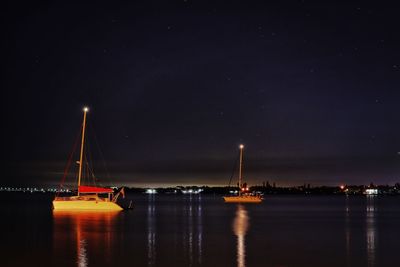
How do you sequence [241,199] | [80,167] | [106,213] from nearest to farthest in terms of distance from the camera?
[80,167] → [106,213] → [241,199]

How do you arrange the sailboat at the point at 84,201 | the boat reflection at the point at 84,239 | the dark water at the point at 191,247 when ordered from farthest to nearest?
the sailboat at the point at 84,201, the boat reflection at the point at 84,239, the dark water at the point at 191,247

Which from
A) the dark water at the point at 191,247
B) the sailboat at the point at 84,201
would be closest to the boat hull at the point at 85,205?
the sailboat at the point at 84,201

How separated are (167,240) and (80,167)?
35.0m

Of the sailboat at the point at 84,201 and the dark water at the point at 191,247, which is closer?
the dark water at the point at 191,247

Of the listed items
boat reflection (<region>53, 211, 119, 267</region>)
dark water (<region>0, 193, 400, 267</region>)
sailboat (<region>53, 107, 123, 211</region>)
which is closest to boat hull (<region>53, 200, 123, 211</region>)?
sailboat (<region>53, 107, 123, 211</region>)

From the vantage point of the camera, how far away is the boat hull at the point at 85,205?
8462 cm

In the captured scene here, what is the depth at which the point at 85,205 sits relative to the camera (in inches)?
3324

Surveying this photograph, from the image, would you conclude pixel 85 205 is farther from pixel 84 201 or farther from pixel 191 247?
pixel 191 247

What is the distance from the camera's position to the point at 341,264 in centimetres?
3609

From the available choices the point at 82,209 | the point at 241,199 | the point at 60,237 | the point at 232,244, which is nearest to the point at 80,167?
the point at 82,209

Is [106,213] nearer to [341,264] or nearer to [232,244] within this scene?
[232,244]

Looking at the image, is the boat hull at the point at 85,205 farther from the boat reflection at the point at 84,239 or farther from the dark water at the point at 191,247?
the dark water at the point at 191,247

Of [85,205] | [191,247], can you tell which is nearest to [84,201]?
[85,205]

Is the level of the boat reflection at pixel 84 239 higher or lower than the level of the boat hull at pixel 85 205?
lower
